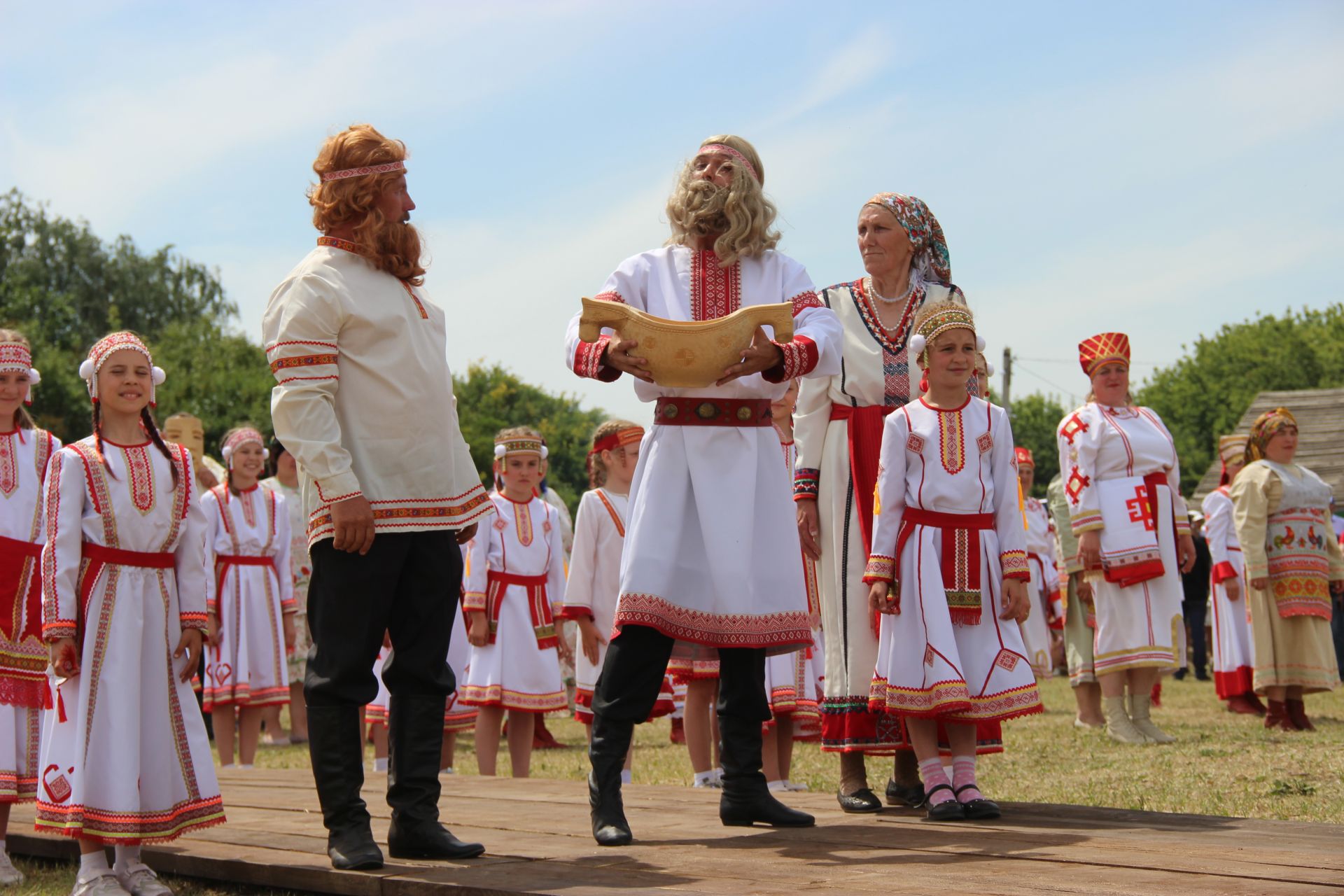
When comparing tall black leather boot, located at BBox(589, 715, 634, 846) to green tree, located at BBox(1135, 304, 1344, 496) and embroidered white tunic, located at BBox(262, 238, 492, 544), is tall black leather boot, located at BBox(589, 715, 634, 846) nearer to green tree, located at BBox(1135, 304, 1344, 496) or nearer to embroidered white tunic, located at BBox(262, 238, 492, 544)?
embroidered white tunic, located at BBox(262, 238, 492, 544)

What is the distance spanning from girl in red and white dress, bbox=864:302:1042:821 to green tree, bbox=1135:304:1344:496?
49.1 meters

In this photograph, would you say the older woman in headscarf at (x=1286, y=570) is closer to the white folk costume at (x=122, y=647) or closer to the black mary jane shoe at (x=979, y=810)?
the black mary jane shoe at (x=979, y=810)

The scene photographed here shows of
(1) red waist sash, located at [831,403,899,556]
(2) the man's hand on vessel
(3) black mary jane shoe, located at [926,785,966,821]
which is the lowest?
(3) black mary jane shoe, located at [926,785,966,821]

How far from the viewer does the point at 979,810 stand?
4992 mm

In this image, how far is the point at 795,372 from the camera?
4.65 metres

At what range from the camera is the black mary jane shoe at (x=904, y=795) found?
5578 millimetres

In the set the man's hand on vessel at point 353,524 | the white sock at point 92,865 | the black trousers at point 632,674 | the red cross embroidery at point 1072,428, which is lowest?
the white sock at point 92,865

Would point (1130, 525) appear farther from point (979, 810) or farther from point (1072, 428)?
point (979, 810)

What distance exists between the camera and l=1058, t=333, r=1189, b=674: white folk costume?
29.2 ft

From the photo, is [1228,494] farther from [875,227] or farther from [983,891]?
[983,891]

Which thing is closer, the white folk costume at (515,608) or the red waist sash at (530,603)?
the white folk costume at (515,608)

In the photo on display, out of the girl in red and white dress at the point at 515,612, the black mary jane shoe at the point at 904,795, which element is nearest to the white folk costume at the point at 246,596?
the girl in red and white dress at the point at 515,612

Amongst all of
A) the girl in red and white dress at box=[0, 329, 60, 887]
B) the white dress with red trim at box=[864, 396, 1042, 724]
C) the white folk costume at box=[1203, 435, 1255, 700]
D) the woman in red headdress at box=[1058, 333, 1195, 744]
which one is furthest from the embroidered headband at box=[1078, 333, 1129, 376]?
the girl in red and white dress at box=[0, 329, 60, 887]

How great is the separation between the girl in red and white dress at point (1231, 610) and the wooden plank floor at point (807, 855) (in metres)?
6.77
